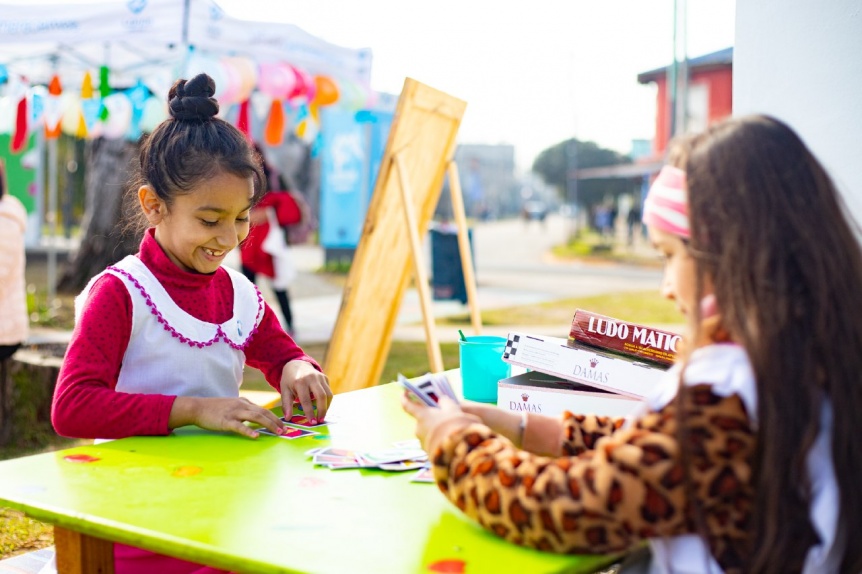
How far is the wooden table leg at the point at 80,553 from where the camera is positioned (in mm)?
1481

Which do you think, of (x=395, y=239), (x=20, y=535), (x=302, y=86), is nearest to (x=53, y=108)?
(x=302, y=86)

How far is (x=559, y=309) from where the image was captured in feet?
37.3

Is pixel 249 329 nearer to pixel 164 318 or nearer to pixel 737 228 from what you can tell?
pixel 164 318

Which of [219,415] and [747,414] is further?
[219,415]

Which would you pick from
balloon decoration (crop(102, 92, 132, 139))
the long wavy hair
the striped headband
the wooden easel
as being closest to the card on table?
the striped headband

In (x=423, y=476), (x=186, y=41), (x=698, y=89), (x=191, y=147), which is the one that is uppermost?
(x=698, y=89)

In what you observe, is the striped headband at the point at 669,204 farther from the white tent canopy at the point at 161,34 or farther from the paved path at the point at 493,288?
the white tent canopy at the point at 161,34

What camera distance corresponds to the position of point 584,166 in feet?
198

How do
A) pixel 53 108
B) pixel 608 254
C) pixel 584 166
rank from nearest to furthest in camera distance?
pixel 53 108, pixel 608 254, pixel 584 166

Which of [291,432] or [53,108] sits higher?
[53,108]

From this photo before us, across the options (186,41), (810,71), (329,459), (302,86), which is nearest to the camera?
(329,459)

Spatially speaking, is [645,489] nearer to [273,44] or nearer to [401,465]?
[401,465]

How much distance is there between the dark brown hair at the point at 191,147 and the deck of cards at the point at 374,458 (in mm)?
759

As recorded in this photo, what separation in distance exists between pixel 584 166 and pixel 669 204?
60286mm
